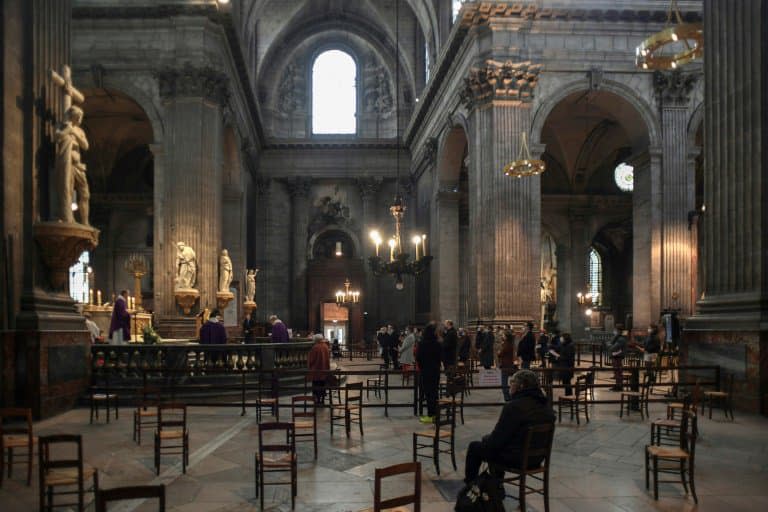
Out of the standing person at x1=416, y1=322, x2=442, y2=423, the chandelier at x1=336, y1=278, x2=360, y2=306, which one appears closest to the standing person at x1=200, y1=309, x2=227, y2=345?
the standing person at x1=416, y1=322, x2=442, y2=423

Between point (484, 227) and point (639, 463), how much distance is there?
13.7 m

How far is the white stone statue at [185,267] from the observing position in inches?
815

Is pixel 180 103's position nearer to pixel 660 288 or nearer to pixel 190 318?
pixel 190 318

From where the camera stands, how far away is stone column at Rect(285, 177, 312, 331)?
38250mm

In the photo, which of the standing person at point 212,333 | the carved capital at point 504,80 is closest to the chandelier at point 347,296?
the carved capital at point 504,80

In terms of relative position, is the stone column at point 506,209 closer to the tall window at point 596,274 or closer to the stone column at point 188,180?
the stone column at point 188,180

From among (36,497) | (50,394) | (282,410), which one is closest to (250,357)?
(282,410)

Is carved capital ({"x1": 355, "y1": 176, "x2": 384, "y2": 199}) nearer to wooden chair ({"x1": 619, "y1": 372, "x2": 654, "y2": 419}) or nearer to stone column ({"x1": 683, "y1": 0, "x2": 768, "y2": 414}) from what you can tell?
stone column ({"x1": 683, "y1": 0, "x2": 768, "y2": 414})

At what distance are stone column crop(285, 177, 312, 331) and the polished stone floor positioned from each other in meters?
26.5

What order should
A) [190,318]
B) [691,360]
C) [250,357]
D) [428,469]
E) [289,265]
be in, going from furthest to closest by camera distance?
[289,265] < [190,318] < [250,357] < [691,360] < [428,469]

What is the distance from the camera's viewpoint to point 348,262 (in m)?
38.5

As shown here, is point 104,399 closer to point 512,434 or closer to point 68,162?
point 68,162

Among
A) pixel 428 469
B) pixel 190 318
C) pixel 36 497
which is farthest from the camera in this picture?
pixel 190 318

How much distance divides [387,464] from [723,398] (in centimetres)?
659
